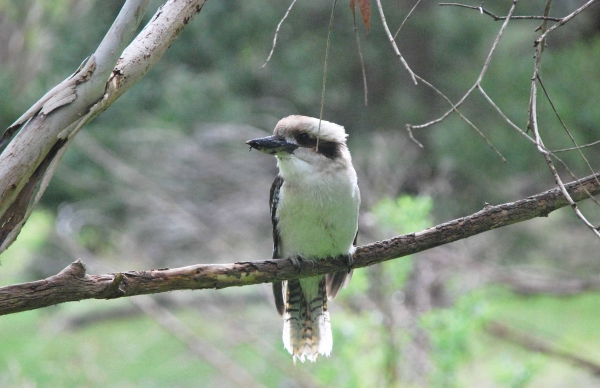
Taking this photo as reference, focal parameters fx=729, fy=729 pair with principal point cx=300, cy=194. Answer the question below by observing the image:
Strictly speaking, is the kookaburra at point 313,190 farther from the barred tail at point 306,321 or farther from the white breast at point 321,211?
the barred tail at point 306,321

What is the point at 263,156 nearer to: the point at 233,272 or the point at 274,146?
the point at 274,146

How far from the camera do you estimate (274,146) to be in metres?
2.83

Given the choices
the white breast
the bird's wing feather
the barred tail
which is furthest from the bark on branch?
the barred tail

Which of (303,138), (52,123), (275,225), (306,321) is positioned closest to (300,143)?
(303,138)

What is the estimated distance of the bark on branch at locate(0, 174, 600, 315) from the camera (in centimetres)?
165

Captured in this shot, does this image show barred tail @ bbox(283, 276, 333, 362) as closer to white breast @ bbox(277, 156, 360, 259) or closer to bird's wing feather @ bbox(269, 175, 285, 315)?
bird's wing feather @ bbox(269, 175, 285, 315)

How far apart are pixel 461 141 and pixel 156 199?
7.85ft

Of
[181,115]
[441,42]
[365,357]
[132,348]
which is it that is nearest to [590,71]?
[441,42]

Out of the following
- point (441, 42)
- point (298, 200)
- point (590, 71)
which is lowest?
point (298, 200)

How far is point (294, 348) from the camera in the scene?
3420 mm

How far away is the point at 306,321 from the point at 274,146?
40.3 inches

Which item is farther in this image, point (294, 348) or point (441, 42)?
point (441, 42)

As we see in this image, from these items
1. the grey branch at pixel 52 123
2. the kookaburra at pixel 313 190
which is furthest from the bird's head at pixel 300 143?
the grey branch at pixel 52 123

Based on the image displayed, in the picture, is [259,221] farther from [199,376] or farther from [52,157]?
[52,157]
